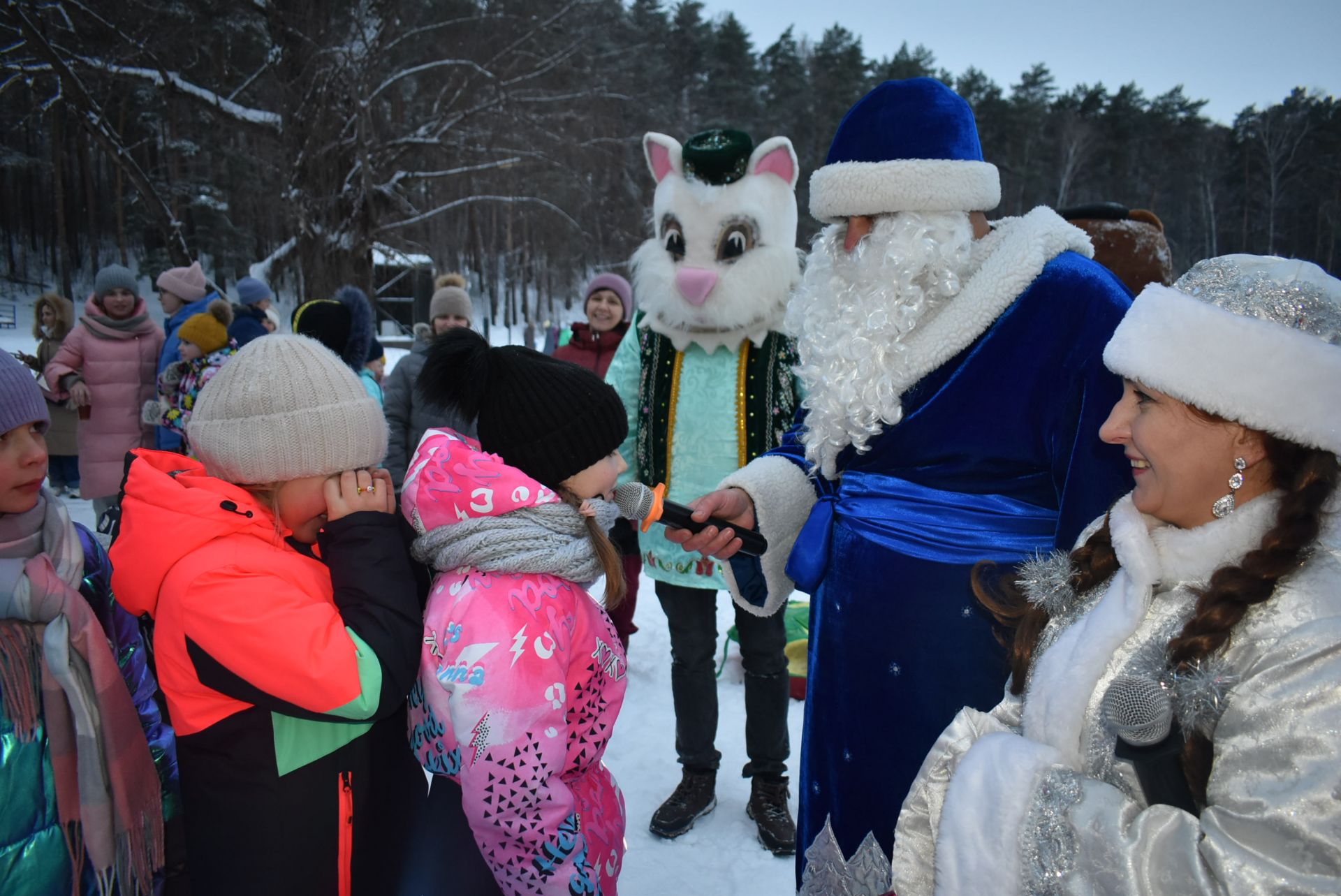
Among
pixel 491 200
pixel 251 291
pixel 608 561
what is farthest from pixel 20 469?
pixel 491 200

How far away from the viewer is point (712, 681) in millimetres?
2896

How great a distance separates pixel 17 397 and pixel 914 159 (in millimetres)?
1897

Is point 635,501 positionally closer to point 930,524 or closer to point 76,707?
point 930,524

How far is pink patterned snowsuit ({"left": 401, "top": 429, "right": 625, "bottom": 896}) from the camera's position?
1288 millimetres

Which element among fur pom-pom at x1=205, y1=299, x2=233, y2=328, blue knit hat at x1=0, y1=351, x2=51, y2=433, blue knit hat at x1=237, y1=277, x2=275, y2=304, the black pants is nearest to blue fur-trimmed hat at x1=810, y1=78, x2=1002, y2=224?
the black pants

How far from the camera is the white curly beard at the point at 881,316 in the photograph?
1711 mm

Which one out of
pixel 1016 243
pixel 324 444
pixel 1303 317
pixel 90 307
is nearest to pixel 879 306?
pixel 1016 243

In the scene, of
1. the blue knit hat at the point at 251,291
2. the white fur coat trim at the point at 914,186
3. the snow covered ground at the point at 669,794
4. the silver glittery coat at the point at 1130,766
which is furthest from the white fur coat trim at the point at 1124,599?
the blue knit hat at the point at 251,291

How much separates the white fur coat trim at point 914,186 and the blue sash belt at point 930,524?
1.99 feet

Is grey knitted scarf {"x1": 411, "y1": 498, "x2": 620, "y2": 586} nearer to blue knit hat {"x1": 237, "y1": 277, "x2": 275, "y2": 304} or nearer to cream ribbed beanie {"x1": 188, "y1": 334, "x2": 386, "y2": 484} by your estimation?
cream ribbed beanie {"x1": 188, "y1": 334, "x2": 386, "y2": 484}

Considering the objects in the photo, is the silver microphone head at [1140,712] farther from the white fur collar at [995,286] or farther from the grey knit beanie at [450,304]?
the grey knit beanie at [450,304]

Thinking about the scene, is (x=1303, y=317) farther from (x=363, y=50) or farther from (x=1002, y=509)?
(x=363, y=50)

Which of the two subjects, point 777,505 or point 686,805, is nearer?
point 777,505

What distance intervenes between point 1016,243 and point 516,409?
1.09m
